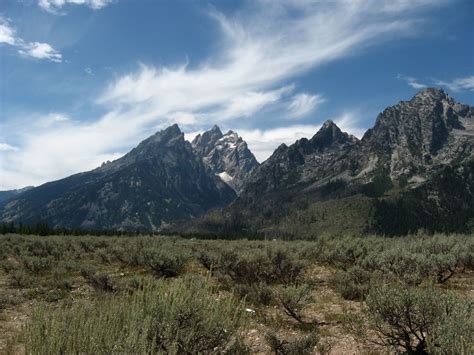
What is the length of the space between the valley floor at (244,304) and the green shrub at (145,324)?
22 millimetres

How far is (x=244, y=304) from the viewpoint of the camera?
796 centimetres

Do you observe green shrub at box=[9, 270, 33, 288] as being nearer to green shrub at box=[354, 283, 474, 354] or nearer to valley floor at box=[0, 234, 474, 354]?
valley floor at box=[0, 234, 474, 354]

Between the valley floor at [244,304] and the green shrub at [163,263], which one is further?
the green shrub at [163,263]

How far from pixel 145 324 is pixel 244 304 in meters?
2.40

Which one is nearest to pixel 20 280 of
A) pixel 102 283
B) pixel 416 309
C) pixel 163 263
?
pixel 102 283

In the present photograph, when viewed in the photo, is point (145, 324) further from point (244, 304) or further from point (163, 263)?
point (163, 263)

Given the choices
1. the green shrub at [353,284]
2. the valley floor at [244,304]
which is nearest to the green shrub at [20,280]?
the valley floor at [244,304]

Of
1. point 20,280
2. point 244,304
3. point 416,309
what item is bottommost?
point 20,280

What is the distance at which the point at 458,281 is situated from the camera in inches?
770

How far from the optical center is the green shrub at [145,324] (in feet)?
19.1

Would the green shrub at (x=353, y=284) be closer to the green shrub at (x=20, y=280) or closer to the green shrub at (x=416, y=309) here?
the green shrub at (x=416, y=309)

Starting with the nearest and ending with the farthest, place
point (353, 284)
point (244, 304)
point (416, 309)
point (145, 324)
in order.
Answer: point (145, 324)
point (244, 304)
point (416, 309)
point (353, 284)

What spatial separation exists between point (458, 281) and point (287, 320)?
11901 millimetres

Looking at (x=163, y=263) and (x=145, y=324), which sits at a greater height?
(x=145, y=324)
